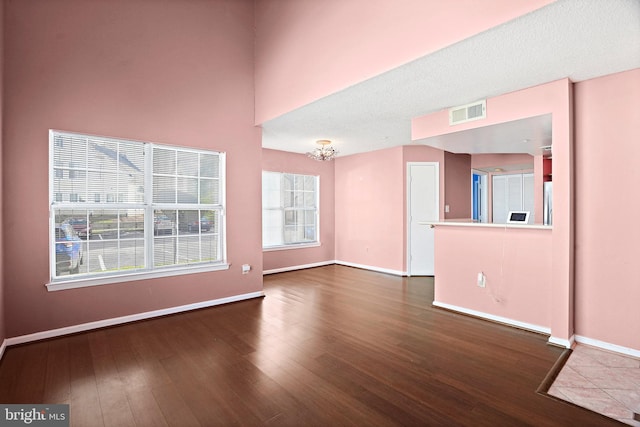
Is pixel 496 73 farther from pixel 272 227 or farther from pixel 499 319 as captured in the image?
pixel 272 227

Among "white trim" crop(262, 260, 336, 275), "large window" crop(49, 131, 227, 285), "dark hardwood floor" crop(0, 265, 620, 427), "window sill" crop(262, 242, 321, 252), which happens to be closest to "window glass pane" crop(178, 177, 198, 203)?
"large window" crop(49, 131, 227, 285)

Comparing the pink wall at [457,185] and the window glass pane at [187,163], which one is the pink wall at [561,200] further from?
the window glass pane at [187,163]

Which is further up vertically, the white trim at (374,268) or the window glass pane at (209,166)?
the window glass pane at (209,166)

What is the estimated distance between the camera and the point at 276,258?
20.4ft

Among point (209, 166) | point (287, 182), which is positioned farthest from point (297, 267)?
point (209, 166)

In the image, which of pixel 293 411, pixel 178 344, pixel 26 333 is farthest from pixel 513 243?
pixel 26 333

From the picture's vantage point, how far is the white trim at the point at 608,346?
265 cm

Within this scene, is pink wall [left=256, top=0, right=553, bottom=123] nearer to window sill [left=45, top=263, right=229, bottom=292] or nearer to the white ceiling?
the white ceiling

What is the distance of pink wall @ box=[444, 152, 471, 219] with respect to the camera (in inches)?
232

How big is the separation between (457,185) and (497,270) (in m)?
2.94

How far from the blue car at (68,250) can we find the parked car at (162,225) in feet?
2.43

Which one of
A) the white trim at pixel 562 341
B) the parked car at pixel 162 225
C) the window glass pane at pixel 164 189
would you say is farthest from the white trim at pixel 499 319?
the window glass pane at pixel 164 189

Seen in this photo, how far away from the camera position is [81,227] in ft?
10.7

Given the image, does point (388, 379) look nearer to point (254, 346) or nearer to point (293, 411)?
point (293, 411)
